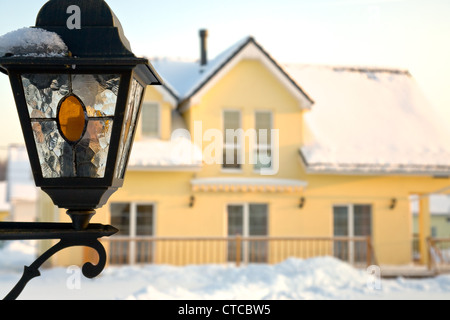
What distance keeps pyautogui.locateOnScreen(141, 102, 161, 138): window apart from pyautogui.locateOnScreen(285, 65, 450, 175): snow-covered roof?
4491 mm

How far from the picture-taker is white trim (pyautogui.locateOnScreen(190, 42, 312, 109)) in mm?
17891

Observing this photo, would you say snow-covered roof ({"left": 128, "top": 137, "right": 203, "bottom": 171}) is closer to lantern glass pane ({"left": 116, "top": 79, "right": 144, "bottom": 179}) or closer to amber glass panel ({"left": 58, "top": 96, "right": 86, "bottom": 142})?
lantern glass pane ({"left": 116, "top": 79, "right": 144, "bottom": 179})

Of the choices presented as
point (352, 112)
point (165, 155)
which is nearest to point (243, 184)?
point (165, 155)

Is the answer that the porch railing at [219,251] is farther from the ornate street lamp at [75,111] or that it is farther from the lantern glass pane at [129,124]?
the ornate street lamp at [75,111]

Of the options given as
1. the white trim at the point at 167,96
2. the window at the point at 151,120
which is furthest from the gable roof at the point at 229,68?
the window at the point at 151,120

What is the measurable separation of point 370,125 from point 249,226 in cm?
554

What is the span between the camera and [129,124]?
8.37 ft

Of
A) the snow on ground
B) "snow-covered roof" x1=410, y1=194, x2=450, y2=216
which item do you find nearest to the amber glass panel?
the snow on ground

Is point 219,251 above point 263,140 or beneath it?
beneath

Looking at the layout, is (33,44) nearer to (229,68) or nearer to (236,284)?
(236,284)

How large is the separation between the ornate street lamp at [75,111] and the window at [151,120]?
52.8 ft

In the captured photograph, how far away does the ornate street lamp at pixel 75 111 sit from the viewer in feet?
7.62
